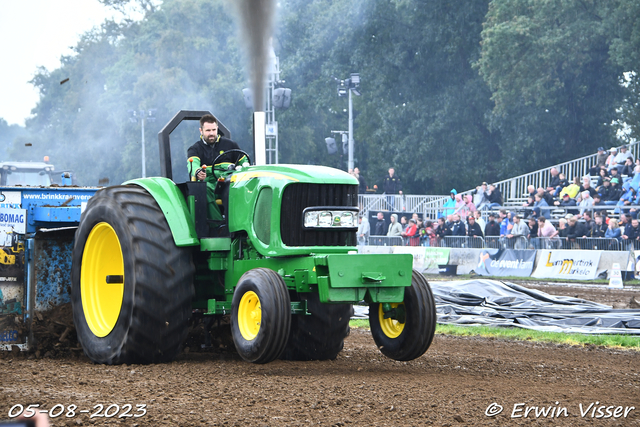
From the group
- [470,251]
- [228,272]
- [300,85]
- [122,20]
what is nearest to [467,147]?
[300,85]

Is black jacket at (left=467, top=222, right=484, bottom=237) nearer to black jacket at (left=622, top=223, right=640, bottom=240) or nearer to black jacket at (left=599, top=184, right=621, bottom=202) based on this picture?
black jacket at (left=599, top=184, right=621, bottom=202)

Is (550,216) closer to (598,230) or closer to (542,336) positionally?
(598,230)

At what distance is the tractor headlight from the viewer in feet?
23.2

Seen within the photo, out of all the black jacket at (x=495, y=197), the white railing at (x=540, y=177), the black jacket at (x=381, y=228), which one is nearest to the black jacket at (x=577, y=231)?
the black jacket at (x=495, y=197)

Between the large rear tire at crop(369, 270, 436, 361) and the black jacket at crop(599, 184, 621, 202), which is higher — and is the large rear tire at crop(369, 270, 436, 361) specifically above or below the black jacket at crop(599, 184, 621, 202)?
below

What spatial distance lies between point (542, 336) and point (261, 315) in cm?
573

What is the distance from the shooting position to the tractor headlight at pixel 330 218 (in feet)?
23.2

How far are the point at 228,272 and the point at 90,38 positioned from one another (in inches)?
2829

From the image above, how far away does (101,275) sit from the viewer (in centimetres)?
783

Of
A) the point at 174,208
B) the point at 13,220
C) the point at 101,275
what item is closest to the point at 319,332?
the point at 174,208

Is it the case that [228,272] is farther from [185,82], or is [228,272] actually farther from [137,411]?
[185,82]

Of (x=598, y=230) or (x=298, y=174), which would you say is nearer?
(x=298, y=174)

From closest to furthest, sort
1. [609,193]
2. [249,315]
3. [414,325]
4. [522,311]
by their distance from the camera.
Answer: [249,315] < [414,325] < [522,311] < [609,193]

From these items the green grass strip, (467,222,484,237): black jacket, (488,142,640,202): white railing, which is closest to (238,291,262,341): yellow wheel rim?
the green grass strip
